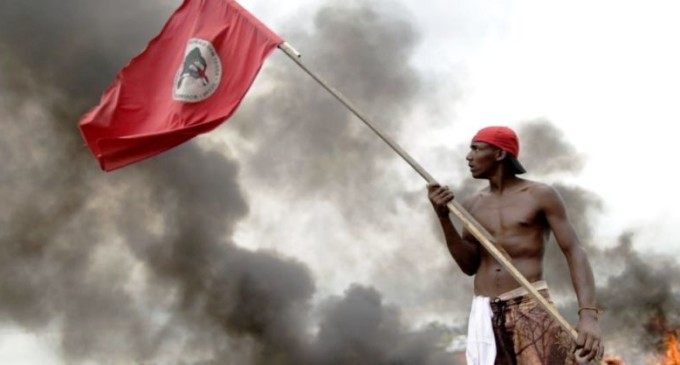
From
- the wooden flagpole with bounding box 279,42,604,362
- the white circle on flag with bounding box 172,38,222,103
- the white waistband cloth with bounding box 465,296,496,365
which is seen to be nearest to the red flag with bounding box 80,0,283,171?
the white circle on flag with bounding box 172,38,222,103

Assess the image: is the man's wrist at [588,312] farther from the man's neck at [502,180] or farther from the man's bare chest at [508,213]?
the man's neck at [502,180]

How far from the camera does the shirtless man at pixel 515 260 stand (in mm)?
4973

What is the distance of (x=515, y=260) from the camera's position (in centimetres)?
513

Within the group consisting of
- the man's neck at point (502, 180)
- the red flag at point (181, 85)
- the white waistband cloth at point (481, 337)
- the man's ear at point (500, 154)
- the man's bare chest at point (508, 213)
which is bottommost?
the white waistband cloth at point (481, 337)

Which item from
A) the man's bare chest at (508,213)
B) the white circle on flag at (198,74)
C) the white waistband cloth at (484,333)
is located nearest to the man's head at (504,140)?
the man's bare chest at (508,213)

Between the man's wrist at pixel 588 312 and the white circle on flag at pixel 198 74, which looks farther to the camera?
the white circle on flag at pixel 198 74

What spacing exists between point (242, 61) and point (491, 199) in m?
2.44

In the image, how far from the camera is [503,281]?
516cm

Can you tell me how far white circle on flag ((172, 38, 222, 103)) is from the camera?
21.7 feet

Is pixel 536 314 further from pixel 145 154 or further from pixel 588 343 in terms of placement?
pixel 145 154

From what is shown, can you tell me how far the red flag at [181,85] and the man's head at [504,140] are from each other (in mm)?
1988

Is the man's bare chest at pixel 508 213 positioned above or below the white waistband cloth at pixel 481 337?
above

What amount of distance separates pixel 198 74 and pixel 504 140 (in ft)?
8.87

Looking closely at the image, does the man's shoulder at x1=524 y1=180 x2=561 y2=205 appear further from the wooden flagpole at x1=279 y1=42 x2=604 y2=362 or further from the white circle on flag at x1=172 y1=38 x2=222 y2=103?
the white circle on flag at x1=172 y1=38 x2=222 y2=103
